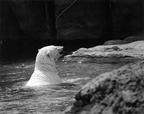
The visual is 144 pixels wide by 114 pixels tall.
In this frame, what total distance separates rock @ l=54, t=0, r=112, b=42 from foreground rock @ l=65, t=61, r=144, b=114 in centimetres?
1290

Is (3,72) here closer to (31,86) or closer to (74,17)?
(31,86)

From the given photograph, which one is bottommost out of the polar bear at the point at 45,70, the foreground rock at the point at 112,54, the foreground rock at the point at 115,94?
the foreground rock at the point at 112,54

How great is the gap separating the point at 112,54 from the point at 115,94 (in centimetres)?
799

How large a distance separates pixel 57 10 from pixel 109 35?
2.56 m

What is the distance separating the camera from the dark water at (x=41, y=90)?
17.9ft

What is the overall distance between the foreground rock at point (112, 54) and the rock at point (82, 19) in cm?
428

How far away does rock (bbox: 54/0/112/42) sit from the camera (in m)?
16.0

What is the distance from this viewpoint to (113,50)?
1135 cm

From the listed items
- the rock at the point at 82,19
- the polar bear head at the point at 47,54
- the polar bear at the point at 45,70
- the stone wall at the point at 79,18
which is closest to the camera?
the polar bear at the point at 45,70

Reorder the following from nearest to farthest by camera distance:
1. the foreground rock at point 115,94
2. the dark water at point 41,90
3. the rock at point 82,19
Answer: the foreground rock at point 115,94, the dark water at point 41,90, the rock at point 82,19

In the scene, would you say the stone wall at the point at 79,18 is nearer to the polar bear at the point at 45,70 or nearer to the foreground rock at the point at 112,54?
the foreground rock at the point at 112,54

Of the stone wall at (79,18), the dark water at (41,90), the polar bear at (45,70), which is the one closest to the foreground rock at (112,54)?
the dark water at (41,90)

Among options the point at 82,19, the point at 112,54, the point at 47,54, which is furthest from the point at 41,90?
the point at 82,19

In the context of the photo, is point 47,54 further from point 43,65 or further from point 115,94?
point 115,94
